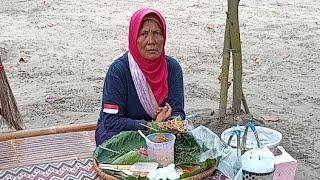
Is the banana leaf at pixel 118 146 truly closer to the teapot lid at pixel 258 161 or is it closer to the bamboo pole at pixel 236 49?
the teapot lid at pixel 258 161

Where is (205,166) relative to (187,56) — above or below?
below

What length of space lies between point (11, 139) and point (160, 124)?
138 centimetres

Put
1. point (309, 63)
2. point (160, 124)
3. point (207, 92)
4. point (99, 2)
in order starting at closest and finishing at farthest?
1. point (160, 124)
2. point (207, 92)
3. point (309, 63)
4. point (99, 2)

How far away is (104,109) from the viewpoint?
307cm

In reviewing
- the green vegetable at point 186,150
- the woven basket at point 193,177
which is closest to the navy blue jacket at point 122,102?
the green vegetable at point 186,150

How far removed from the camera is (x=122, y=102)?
3084 millimetres

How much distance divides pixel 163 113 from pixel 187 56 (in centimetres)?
369

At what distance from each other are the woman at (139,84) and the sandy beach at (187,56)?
130 cm

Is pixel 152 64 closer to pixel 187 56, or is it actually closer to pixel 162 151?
pixel 162 151

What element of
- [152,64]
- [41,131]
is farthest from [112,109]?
[41,131]

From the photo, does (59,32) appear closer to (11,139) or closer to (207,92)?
(207,92)

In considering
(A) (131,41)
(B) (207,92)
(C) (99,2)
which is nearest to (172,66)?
(A) (131,41)

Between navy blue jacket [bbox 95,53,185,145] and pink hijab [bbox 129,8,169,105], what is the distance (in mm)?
57

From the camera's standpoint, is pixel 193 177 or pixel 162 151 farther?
pixel 162 151
